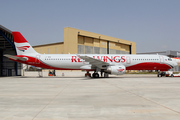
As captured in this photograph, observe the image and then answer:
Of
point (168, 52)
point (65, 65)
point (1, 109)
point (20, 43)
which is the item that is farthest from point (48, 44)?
point (168, 52)

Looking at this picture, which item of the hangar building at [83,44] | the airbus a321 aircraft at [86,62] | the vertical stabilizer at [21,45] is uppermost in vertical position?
the hangar building at [83,44]

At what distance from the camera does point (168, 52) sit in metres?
64.2

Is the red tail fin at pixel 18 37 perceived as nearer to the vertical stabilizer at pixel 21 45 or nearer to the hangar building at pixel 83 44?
the vertical stabilizer at pixel 21 45

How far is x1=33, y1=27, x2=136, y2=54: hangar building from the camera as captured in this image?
134ft

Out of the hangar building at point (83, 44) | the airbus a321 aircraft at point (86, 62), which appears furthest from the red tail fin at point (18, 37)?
the hangar building at point (83, 44)

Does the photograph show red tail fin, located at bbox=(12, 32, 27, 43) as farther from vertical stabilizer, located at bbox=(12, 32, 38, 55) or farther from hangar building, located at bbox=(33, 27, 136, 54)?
hangar building, located at bbox=(33, 27, 136, 54)

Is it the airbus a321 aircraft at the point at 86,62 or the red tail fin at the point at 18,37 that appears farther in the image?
the red tail fin at the point at 18,37

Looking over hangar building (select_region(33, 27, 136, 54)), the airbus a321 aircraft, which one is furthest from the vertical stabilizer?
hangar building (select_region(33, 27, 136, 54))

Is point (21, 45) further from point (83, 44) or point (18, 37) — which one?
point (83, 44)

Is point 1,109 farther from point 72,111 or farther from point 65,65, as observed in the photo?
point 65,65

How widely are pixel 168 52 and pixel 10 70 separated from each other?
55.5 metres

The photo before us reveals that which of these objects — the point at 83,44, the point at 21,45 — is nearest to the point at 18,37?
the point at 21,45

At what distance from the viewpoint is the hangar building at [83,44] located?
134 feet

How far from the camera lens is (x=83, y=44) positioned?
4497cm
